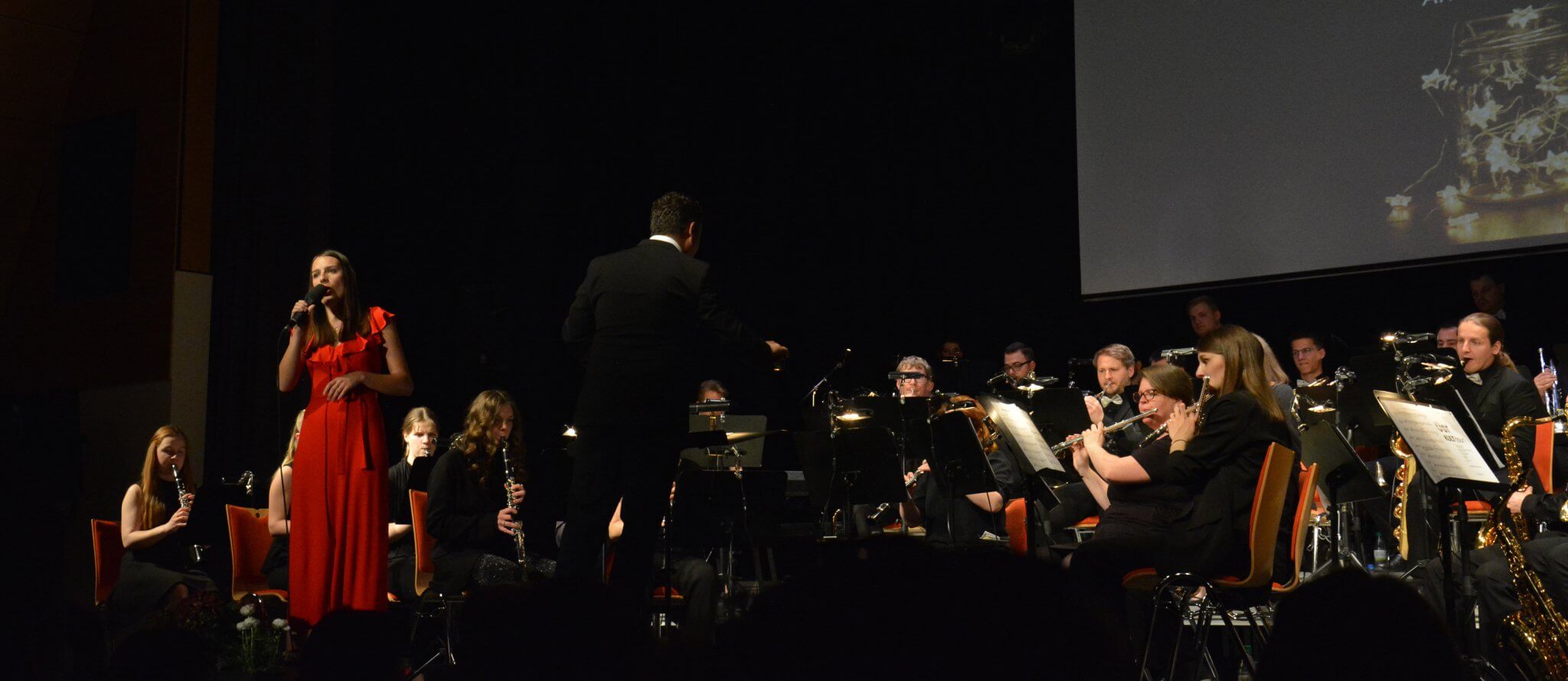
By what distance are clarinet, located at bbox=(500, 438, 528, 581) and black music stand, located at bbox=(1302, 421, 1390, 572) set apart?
331 centimetres

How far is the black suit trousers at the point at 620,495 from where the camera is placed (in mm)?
3617

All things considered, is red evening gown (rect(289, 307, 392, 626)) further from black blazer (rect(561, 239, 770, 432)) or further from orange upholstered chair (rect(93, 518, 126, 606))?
orange upholstered chair (rect(93, 518, 126, 606))

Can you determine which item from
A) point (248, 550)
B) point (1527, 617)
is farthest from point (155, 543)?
point (1527, 617)

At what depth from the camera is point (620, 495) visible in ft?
12.2

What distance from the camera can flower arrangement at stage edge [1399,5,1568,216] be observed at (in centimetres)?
606

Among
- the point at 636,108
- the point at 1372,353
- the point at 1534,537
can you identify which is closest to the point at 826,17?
the point at 636,108

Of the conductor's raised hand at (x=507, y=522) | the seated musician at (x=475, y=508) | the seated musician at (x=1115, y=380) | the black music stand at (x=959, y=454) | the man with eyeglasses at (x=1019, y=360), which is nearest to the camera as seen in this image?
the black music stand at (x=959, y=454)

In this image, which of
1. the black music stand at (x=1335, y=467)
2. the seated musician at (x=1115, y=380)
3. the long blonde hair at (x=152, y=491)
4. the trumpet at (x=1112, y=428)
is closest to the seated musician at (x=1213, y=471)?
the trumpet at (x=1112, y=428)

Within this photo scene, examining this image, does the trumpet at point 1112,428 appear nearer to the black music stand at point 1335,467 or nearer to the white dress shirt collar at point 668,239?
the black music stand at point 1335,467

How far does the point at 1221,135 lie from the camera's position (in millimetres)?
7332

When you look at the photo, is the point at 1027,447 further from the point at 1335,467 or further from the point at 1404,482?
the point at 1404,482

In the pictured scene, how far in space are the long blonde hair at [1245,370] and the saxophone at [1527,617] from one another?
37.1 inches

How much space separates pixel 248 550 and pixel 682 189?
4665 millimetres

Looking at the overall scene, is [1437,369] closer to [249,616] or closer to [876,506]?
[876,506]
